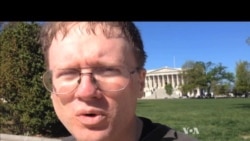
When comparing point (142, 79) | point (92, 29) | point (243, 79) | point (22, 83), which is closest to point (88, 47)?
point (92, 29)

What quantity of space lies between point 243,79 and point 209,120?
104 inches

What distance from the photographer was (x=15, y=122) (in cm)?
920

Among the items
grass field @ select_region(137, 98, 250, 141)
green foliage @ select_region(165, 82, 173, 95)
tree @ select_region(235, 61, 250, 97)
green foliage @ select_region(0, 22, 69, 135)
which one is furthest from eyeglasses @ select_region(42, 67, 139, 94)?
green foliage @ select_region(165, 82, 173, 95)

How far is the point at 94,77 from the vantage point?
0.89 metres

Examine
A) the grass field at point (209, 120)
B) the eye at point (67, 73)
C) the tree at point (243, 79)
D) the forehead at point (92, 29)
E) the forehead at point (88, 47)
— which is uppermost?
the tree at point (243, 79)

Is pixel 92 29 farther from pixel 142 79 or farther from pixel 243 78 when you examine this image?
pixel 243 78

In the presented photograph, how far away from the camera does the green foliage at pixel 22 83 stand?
334 inches

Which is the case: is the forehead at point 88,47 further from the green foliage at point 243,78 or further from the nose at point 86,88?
the green foliage at point 243,78

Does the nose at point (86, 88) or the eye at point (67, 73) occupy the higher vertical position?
the eye at point (67, 73)

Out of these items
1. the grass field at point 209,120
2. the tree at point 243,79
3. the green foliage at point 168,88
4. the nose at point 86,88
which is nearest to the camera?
the nose at point 86,88

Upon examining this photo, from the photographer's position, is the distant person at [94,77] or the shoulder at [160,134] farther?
the shoulder at [160,134]

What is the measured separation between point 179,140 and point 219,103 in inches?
559

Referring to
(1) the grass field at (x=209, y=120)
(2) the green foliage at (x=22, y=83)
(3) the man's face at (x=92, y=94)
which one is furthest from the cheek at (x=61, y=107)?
(2) the green foliage at (x=22, y=83)
